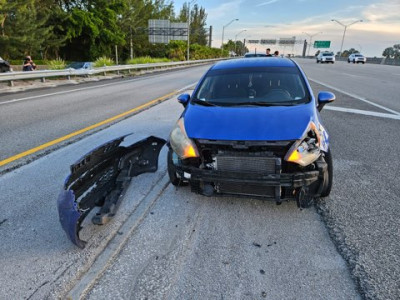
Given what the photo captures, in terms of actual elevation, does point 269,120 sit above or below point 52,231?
above

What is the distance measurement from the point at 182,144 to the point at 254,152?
712mm

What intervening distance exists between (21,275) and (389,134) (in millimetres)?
6410

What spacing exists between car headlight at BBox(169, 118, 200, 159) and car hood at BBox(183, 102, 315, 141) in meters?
0.06

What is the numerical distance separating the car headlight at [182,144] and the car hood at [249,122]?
0.20ft

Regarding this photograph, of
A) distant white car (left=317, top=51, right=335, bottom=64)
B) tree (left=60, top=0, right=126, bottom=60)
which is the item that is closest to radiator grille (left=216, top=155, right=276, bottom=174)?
tree (left=60, top=0, right=126, bottom=60)

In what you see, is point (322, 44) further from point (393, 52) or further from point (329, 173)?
point (329, 173)

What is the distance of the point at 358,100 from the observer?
10.3m

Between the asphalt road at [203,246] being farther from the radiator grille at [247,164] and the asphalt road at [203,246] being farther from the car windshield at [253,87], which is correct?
the car windshield at [253,87]

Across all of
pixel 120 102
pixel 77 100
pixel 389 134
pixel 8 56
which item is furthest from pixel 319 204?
pixel 8 56

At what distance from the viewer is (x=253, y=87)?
13.4 feet

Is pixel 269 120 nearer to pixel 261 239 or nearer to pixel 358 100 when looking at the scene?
pixel 261 239

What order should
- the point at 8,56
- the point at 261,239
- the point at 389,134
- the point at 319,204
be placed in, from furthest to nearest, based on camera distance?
the point at 8,56
the point at 389,134
the point at 319,204
the point at 261,239

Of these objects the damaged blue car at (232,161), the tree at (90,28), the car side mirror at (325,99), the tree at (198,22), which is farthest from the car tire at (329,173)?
the tree at (198,22)

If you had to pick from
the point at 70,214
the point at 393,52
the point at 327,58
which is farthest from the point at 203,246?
the point at 393,52
